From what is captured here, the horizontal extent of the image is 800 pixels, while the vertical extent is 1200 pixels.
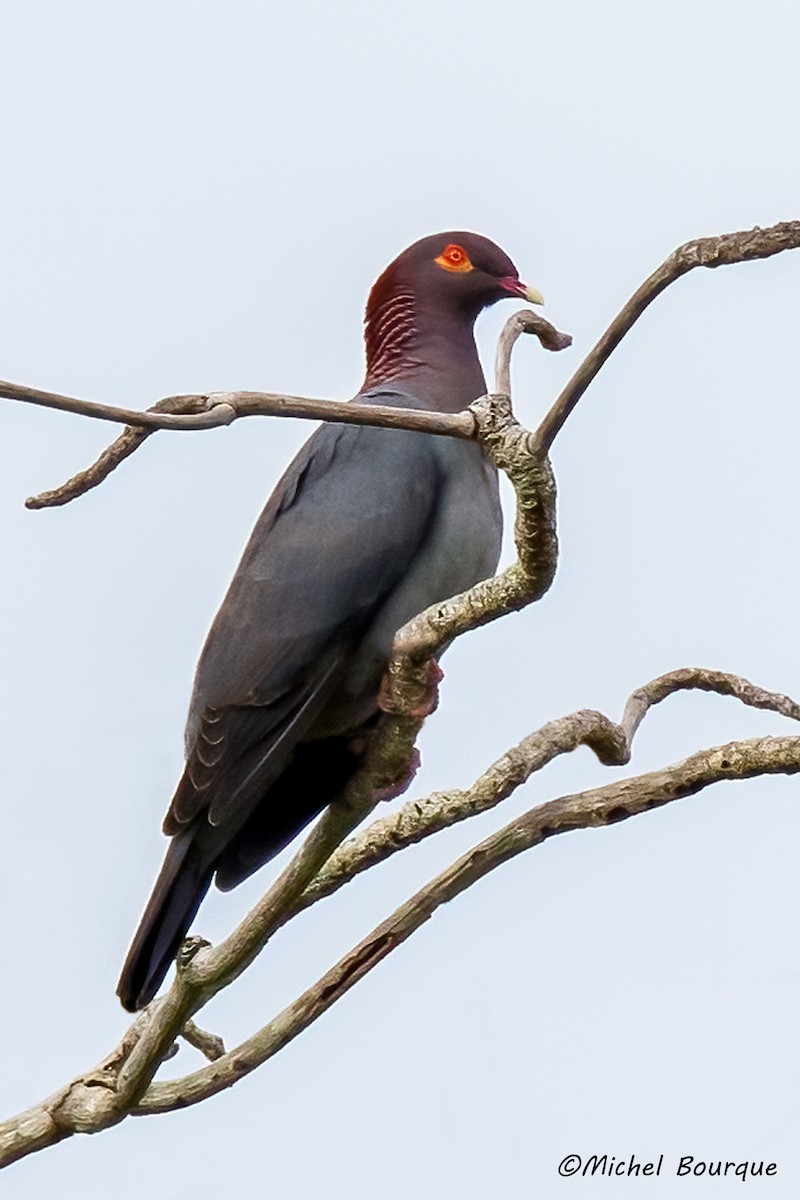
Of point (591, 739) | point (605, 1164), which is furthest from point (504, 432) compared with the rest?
point (605, 1164)

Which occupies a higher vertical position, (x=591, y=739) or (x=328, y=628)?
(x=328, y=628)

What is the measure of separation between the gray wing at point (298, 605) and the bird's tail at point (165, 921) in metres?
0.07

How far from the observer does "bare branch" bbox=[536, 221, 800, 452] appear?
102 inches

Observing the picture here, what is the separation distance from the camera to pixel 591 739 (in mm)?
3686

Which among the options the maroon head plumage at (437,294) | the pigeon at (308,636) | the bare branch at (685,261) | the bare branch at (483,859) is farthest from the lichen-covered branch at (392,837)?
the maroon head plumage at (437,294)

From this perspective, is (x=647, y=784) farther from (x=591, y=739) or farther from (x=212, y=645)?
(x=212, y=645)

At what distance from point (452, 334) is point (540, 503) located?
1.69 meters

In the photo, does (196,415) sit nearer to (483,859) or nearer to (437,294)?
(483,859)

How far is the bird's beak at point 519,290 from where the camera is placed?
468 centimetres

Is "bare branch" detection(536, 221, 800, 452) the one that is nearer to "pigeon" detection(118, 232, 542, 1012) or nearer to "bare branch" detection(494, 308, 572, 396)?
"bare branch" detection(494, 308, 572, 396)

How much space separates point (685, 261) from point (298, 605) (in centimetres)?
157

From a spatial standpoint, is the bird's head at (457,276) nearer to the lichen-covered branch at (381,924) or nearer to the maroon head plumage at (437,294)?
the maroon head plumage at (437,294)

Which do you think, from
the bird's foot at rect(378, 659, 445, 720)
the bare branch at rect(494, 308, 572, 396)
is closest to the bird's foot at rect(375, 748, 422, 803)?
the bird's foot at rect(378, 659, 445, 720)

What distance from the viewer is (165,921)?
3.86 meters
